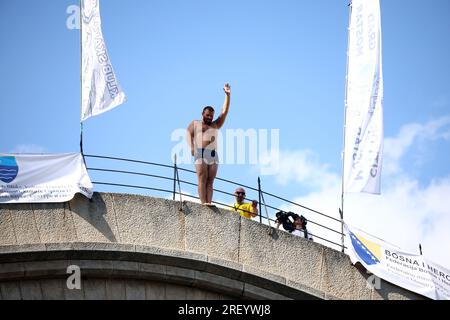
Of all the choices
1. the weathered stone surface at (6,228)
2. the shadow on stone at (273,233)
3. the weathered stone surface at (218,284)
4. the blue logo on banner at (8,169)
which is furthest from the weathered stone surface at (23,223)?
the shadow on stone at (273,233)

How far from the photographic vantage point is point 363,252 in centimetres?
1945

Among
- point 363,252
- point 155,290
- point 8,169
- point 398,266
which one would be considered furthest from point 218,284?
point 8,169

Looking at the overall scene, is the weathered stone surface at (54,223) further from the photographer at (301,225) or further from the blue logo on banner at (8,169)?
the photographer at (301,225)

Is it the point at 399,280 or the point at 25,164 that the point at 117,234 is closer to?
the point at 25,164

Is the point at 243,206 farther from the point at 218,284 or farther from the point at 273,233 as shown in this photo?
the point at 218,284

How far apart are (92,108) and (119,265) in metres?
3.75

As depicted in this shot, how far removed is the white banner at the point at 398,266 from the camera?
63.5 feet

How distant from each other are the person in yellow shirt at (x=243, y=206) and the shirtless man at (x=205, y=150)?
3.19 ft

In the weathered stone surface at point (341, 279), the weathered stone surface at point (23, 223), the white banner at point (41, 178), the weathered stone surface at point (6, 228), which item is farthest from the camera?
the weathered stone surface at point (341, 279)

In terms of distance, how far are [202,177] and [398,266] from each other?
4.22 meters

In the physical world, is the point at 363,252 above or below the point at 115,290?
above

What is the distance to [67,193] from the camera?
17734 mm
